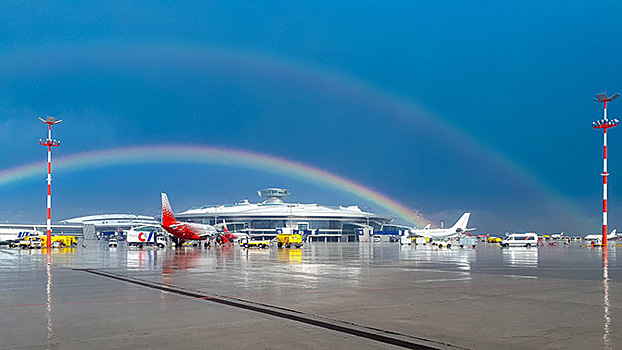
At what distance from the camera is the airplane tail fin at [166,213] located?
8369 centimetres

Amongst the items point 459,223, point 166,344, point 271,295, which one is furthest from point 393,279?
point 459,223

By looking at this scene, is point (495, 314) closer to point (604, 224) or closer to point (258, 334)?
point (258, 334)

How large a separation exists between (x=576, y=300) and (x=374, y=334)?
9126mm

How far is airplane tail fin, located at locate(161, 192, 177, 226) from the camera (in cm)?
8369

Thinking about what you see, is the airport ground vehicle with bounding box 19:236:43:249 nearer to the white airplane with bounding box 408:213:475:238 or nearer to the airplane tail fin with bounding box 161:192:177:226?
the airplane tail fin with bounding box 161:192:177:226

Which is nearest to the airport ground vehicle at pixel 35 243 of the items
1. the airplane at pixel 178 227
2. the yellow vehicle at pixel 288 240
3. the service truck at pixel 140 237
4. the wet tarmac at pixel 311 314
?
the service truck at pixel 140 237

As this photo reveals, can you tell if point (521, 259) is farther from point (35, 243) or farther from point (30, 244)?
point (35, 243)

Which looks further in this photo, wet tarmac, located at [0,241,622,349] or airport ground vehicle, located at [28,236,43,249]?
airport ground vehicle, located at [28,236,43,249]

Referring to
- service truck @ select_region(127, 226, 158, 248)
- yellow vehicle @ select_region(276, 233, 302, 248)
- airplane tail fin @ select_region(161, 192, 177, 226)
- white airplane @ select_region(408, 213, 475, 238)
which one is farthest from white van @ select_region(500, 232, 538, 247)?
service truck @ select_region(127, 226, 158, 248)

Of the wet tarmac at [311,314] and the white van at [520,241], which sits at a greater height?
the wet tarmac at [311,314]

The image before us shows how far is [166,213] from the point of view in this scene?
8481cm

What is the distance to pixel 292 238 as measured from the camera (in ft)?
303

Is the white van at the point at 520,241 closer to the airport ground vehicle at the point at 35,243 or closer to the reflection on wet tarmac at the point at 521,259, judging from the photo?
the reflection on wet tarmac at the point at 521,259

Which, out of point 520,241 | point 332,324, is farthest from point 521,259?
point 520,241
